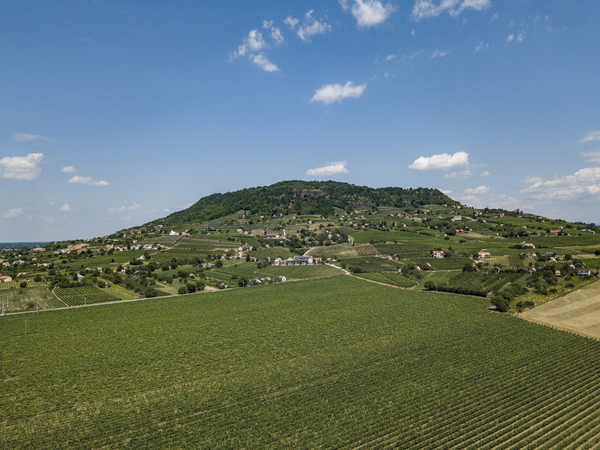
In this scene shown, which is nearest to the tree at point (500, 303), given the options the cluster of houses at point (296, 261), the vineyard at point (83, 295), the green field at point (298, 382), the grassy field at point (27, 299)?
the green field at point (298, 382)

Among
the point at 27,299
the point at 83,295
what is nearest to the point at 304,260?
the point at 83,295

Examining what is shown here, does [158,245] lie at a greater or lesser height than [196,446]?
greater

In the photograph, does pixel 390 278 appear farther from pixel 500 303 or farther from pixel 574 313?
pixel 574 313

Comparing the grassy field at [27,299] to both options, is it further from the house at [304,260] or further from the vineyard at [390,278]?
the vineyard at [390,278]

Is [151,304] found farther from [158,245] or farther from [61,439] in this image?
[158,245]

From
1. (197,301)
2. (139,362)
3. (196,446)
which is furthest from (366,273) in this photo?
(196,446)

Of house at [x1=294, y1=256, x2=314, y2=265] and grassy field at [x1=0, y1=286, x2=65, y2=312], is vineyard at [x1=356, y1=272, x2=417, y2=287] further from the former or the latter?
grassy field at [x1=0, y1=286, x2=65, y2=312]

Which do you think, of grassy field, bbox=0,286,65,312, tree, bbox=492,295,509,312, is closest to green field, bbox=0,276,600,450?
tree, bbox=492,295,509,312
